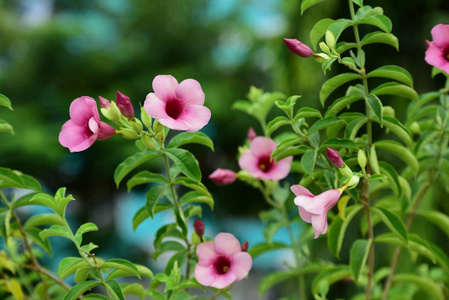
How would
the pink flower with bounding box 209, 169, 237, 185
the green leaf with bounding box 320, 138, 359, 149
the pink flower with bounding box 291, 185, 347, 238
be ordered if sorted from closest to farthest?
the pink flower with bounding box 291, 185, 347, 238
the green leaf with bounding box 320, 138, 359, 149
the pink flower with bounding box 209, 169, 237, 185

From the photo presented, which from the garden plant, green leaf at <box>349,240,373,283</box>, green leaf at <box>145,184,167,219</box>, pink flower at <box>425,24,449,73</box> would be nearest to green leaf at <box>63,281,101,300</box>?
the garden plant

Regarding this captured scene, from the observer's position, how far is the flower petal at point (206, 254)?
599 mm

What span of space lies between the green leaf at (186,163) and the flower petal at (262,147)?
18 cm

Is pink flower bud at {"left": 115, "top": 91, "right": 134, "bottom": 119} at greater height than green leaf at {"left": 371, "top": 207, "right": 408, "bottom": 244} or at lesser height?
greater

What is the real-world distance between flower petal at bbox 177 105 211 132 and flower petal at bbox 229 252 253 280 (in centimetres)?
16

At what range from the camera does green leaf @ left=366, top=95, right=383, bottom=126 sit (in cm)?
59

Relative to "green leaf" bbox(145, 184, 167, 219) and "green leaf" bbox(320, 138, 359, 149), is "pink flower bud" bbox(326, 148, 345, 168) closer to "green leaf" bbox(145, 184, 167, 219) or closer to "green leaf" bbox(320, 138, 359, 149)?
"green leaf" bbox(320, 138, 359, 149)

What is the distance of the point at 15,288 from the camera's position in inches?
27.4

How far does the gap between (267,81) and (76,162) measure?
3.19 metres

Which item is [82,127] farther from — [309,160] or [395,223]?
[395,223]

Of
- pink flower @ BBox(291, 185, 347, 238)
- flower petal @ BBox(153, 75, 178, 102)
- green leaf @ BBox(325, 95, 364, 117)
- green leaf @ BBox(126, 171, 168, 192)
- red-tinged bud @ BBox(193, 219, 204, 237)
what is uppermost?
flower petal @ BBox(153, 75, 178, 102)

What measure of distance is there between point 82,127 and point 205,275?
0.21 m

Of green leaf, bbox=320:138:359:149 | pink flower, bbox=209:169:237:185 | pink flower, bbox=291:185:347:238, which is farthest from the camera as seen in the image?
pink flower, bbox=209:169:237:185

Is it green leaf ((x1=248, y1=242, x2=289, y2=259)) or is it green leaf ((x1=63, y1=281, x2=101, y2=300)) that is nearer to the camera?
green leaf ((x1=63, y1=281, x2=101, y2=300))
